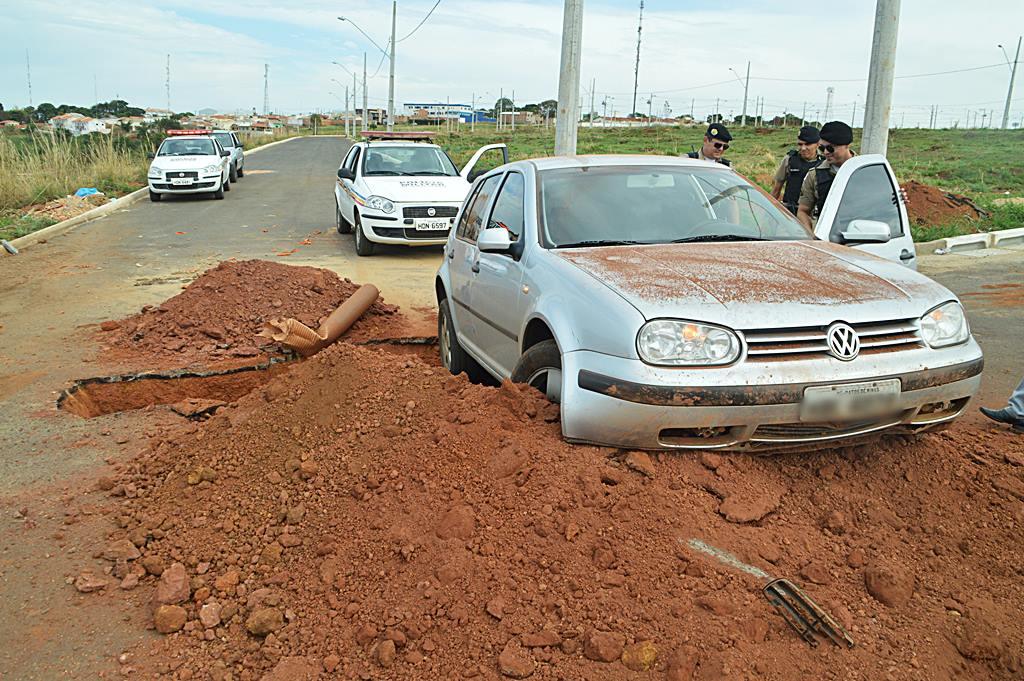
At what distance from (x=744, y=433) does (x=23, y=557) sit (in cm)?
316

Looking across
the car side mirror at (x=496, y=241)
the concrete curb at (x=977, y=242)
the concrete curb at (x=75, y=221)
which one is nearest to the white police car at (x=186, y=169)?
the concrete curb at (x=75, y=221)

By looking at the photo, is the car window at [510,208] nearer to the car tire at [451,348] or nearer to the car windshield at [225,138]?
the car tire at [451,348]

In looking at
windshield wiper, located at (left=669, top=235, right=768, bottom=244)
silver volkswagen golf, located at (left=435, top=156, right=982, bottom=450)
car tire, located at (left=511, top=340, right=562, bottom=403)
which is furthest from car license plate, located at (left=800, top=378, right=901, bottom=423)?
windshield wiper, located at (left=669, top=235, right=768, bottom=244)

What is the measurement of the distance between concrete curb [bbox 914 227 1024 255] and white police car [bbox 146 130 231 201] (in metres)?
16.5

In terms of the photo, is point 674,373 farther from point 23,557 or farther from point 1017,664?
point 23,557

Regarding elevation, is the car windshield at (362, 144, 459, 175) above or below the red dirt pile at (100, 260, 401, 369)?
above

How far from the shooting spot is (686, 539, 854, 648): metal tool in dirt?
2.78m

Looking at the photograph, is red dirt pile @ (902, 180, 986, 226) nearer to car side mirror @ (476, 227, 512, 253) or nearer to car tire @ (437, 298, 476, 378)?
car tire @ (437, 298, 476, 378)

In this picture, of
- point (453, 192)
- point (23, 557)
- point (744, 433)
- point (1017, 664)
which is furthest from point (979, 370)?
point (453, 192)

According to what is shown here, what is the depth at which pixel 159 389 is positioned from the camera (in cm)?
664

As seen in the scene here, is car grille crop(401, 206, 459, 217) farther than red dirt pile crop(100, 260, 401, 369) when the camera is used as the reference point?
Yes

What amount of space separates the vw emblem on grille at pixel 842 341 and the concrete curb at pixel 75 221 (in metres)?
14.3

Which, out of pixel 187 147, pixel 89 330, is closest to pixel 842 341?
pixel 89 330

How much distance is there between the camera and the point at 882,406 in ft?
11.4
